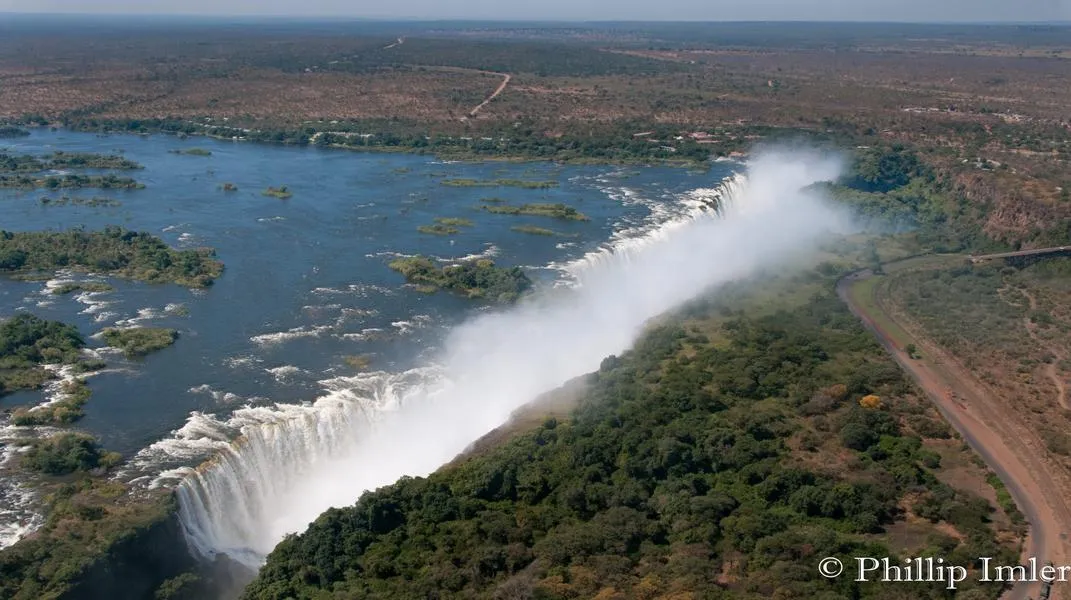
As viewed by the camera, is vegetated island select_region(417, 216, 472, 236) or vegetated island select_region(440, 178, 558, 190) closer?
vegetated island select_region(417, 216, 472, 236)

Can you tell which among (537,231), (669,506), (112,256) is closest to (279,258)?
(112,256)

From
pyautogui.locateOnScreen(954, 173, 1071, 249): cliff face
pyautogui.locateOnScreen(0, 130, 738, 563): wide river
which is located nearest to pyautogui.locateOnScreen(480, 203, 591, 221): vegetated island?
pyautogui.locateOnScreen(0, 130, 738, 563): wide river

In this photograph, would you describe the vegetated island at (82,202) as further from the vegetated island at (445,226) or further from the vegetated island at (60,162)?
the vegetated island at (445,226)

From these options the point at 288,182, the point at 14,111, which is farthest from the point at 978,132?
the point at 14,111

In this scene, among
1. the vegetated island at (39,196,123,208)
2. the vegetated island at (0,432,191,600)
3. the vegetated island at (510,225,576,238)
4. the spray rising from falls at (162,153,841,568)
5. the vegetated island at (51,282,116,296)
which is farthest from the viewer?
the vegetated island at (39,196,123,208)

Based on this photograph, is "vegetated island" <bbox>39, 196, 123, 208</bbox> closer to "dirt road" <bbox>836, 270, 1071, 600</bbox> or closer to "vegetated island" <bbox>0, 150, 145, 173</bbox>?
"vegetated island" <bbox>0, 150, 145, 173</bbox>

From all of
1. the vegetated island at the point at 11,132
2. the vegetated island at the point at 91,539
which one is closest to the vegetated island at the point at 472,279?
the vegetated island at the point at 91,539
